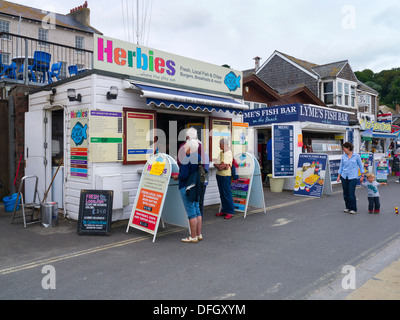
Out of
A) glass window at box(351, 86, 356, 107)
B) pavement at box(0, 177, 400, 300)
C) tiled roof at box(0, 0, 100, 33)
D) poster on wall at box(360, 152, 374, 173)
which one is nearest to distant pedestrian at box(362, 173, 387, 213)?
pavement at box(0, 177, 400, 300)

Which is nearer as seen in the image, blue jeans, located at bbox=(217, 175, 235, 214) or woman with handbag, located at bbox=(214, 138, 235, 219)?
woman with handbag, located at bbox=(214, 138, 235, 219)

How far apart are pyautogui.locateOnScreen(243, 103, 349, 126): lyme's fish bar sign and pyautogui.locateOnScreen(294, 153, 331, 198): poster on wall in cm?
161

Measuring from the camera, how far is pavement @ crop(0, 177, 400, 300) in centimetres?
350

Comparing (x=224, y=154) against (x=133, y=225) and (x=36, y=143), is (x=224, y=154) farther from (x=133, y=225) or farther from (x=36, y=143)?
(x=36, y=143)

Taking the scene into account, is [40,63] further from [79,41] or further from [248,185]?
[79,41]

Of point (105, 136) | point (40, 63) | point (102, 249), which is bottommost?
point (102, 249)

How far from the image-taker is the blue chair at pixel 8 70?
377 inches

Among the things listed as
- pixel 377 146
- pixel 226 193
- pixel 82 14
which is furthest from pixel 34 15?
pixel 226 193

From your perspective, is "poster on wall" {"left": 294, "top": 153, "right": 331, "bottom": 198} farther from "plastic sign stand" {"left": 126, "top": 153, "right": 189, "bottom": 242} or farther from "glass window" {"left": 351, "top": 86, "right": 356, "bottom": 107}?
"glass window" {"left": 351, "top": 86, "right": 356, "bottom": 107}

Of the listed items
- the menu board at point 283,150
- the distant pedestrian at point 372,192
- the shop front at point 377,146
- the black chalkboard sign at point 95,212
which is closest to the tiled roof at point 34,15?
the menu board at point 283,150

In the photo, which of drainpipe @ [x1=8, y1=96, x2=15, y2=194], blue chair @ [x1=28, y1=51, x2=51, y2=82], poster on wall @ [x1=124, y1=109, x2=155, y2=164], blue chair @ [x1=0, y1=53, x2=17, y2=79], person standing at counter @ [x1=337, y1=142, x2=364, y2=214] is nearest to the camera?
poster on wall @ [x1=124, y1=109, x2=155, y2=164]

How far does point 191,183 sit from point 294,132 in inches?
286

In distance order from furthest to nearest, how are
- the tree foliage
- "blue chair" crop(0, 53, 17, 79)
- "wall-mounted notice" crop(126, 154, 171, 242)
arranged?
the tree foliage → "blue chair" crop(0, 53, 17, 79) → "wall-mounted notice" crop(126, 154, 171, 242)

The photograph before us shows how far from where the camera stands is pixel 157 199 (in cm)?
564
